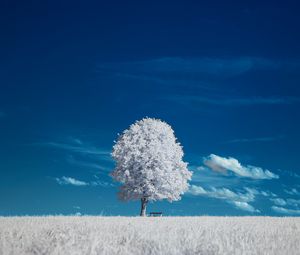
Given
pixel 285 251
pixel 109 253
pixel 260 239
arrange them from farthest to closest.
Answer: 1. pixel 260 239
2. pixel 285 251
3. pixel 109 253

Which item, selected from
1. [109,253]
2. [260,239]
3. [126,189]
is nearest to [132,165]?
[126,189]

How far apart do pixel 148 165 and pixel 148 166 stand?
0.31 meters

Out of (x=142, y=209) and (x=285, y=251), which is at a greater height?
(x=142, y=209)

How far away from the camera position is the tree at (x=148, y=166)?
46.9m

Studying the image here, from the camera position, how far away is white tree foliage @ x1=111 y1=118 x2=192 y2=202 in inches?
1847

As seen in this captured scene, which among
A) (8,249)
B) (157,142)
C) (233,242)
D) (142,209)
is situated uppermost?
(157,142)

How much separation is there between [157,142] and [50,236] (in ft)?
115

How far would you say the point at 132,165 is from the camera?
47500mm

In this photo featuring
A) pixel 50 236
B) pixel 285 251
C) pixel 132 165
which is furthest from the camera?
pixel 132 165

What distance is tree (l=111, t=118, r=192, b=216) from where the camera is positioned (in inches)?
1847

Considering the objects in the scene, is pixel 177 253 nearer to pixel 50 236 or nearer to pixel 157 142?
pixel 50 236

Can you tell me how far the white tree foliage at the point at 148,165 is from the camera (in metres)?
46.9

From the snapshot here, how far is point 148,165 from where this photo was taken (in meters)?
47.6

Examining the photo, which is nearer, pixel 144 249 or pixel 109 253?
pixel 109 253
